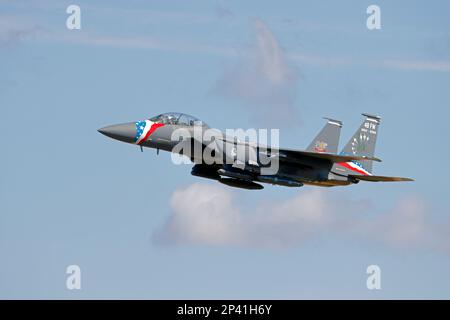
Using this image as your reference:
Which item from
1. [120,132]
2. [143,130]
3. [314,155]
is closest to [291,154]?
[314,155]

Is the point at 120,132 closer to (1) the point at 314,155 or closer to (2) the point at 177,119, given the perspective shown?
(2) the point at 177,119

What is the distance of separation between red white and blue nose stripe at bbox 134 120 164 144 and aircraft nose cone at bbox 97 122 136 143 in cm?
16

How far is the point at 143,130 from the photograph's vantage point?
4441 cm

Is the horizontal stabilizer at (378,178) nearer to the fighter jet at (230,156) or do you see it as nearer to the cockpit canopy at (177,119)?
the fighter jet at (230,156)

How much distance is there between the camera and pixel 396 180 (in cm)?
4656

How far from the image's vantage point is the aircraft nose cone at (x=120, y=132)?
4422cm

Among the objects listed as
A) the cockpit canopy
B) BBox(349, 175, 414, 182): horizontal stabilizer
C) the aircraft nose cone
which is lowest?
BBox(349, 175, 414, 182): horizontal stabilizer

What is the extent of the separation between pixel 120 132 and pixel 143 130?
90cm

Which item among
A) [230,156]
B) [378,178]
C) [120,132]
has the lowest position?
[378,178]

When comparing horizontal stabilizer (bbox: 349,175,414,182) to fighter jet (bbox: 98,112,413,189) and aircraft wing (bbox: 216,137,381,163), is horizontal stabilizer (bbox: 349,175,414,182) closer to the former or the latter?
fighter jet (bbox: 98,112,413,189)

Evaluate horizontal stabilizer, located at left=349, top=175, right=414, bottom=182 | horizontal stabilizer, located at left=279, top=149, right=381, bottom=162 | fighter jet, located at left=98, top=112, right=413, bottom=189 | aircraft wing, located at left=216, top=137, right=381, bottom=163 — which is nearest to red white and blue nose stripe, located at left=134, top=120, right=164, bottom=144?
fighter jet, located at left=98, top=112, right=413, bottom=189

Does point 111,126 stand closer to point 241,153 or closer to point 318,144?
point 241,153

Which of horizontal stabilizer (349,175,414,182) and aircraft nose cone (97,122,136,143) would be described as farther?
horizontal stabilizer (349,175,414,182)

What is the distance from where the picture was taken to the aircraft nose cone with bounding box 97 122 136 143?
145 feet
